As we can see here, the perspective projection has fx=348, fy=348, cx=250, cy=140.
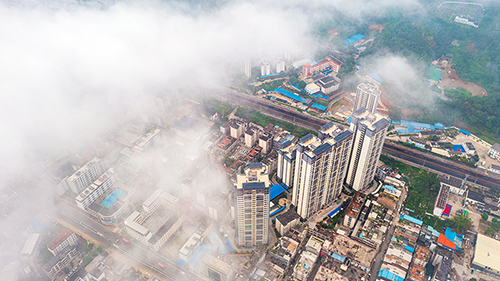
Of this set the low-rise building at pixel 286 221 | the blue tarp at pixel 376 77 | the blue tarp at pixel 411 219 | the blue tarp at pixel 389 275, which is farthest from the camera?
the blue tarp at pixel 376 77

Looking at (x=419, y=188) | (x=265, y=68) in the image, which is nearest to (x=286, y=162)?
(x=419, y=188)

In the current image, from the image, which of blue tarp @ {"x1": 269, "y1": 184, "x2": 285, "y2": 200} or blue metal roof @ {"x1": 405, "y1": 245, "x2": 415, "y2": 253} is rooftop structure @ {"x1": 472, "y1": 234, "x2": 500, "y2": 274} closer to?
blue metal roof @ {"x1": 405, "y1": 245, "x2": 415, "y2": 253}

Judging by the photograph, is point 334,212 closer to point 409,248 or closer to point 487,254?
point 409,248

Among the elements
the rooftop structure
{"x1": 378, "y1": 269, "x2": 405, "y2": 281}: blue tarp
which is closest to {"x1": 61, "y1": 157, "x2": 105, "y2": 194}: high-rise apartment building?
{"x1": 378, "y1": 269, "x2": 405, "y2": 281}: blue tarp

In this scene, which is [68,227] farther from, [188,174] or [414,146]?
[414,146]

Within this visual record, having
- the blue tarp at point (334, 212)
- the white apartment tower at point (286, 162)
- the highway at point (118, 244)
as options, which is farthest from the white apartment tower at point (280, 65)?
the highway at point (118, 244)

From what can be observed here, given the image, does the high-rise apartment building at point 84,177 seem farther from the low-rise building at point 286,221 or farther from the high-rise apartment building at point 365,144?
the high-rise apartment building at point 365,144

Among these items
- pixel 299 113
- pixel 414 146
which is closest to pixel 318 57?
pixel 299 113
